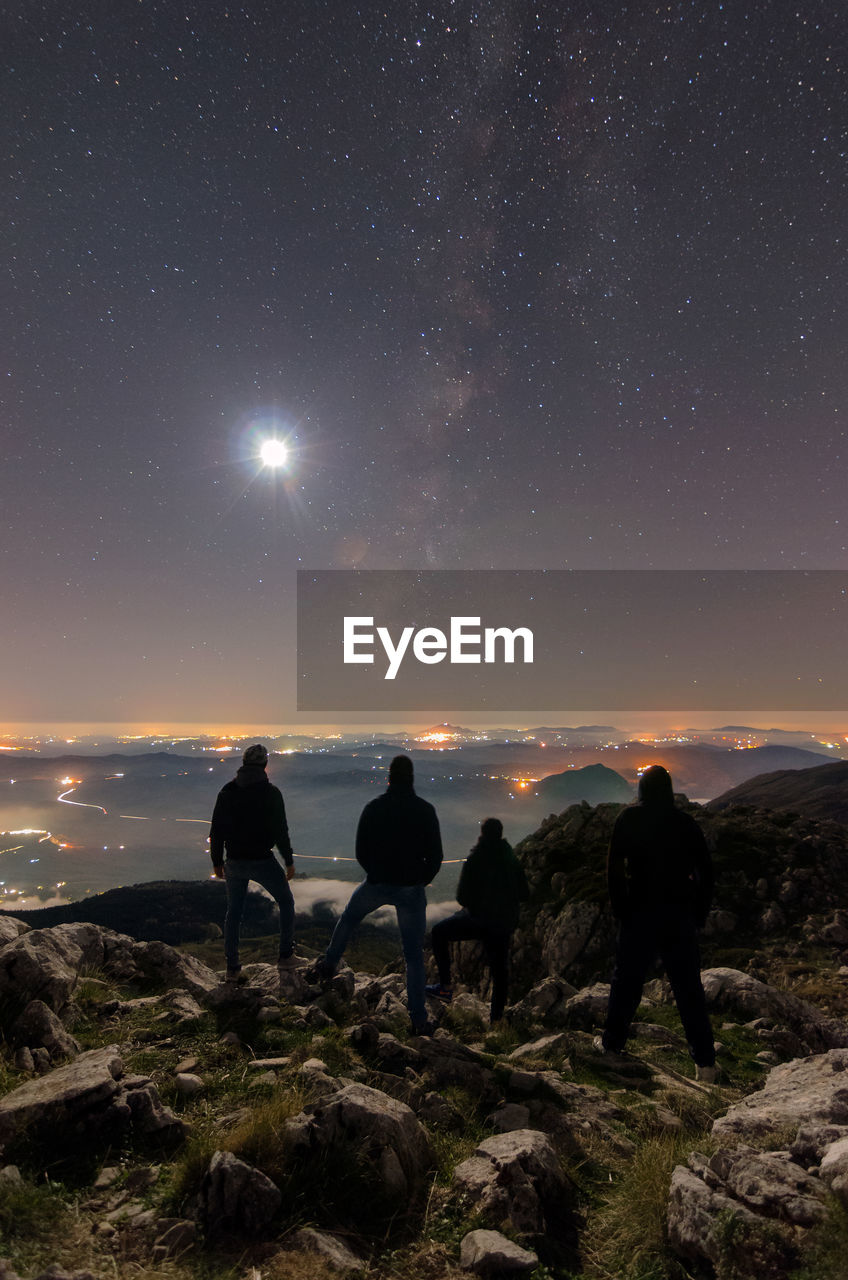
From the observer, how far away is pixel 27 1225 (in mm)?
3205

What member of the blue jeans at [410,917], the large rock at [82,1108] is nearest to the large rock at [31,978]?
the large rock at [82,1108]

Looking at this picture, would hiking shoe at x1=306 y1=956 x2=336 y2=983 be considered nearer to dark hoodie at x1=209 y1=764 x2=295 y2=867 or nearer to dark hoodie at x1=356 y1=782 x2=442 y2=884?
dark hoodie at x1=209 y1=764 x2=295 y2=867

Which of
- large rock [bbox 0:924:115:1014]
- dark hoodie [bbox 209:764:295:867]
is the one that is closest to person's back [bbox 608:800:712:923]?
dark hoodie [bbox 209:764:295:867]

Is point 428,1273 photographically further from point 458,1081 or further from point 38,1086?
point 38,1086

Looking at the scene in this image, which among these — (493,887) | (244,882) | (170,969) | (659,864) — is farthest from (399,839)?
(170,969)

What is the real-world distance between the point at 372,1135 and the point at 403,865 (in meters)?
3.35

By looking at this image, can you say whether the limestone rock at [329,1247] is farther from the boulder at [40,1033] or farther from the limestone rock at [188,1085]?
the boulder at [40,1033]

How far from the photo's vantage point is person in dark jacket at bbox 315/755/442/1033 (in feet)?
24.1

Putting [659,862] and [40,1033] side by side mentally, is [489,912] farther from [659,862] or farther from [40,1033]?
[40,1033]

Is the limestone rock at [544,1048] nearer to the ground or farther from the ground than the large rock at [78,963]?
nearer to the ground

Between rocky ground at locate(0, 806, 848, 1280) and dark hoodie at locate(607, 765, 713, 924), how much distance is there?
193 cm

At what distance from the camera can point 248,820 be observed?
27.8 ft

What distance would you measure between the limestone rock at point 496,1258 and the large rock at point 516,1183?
0.32m

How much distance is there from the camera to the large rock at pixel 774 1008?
399 inches
